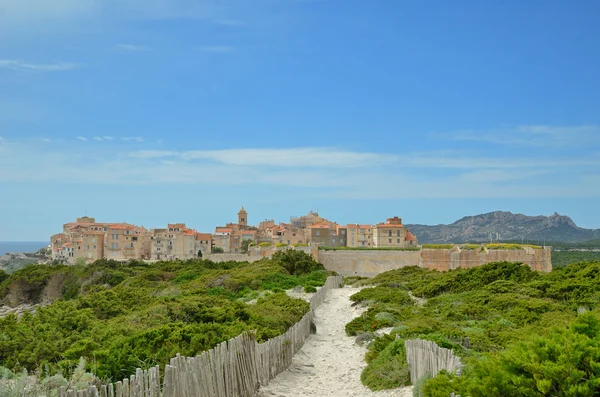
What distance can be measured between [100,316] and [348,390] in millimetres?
10423

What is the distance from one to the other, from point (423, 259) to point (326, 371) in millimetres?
36941

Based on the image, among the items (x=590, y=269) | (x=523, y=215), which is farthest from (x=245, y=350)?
(x=523, y=215)

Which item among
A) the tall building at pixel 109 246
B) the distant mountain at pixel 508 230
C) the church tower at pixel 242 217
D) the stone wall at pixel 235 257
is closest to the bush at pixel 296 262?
the stone wall at pixel 235 257

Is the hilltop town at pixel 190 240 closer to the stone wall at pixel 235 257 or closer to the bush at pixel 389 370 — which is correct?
the stone wall at pixel 235 257

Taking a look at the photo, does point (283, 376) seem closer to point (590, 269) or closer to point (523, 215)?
point (590, 269)

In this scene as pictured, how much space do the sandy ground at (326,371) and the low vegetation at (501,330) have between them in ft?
1.41

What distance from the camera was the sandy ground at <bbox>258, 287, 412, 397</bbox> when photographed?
11.3 m

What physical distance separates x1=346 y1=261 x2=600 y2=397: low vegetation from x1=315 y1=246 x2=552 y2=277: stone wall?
14279mm

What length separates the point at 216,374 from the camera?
849 cm

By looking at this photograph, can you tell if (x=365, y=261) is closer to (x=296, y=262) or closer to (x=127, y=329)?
(x=296, y=262)

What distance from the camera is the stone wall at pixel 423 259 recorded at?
44.8 m

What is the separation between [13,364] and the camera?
10.8m

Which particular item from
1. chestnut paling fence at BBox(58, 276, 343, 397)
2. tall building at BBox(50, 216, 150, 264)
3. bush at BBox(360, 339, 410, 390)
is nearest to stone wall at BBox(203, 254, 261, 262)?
tall building at BBox(50, 216, 150, 264)

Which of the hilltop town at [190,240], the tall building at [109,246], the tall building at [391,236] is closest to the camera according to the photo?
the tall building at [391,236]
